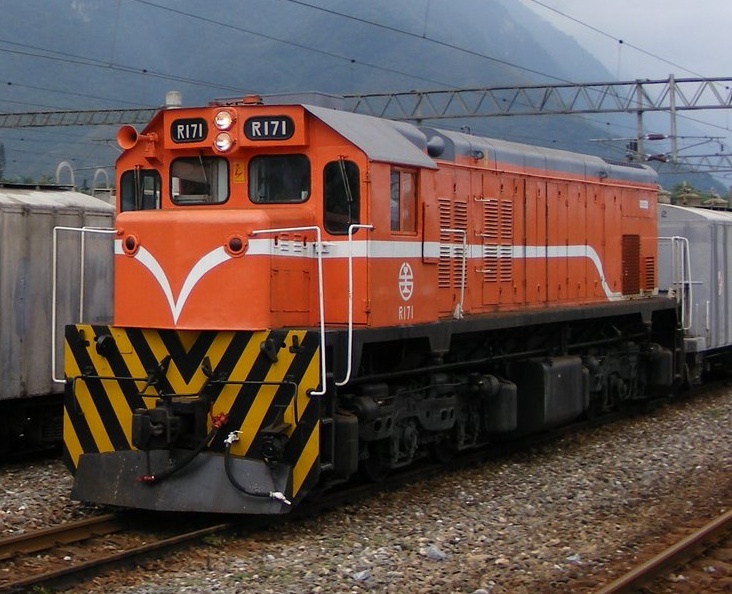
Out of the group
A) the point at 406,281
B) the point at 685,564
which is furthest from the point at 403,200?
the point at 685,564

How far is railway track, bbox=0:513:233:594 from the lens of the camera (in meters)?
6.71

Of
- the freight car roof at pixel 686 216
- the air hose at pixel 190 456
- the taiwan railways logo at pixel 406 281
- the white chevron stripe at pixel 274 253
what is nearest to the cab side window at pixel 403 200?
the white chevron stripe at pixel 274 253

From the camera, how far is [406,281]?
9.01 m

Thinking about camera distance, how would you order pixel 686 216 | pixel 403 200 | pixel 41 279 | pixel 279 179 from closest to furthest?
pixel 279 179 < pixel 403 200 < pixel 41 279 < pixel 686 216

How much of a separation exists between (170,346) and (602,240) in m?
7.07

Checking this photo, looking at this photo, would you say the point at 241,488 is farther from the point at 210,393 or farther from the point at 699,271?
the point at 699,271

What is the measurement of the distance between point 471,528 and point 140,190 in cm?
389

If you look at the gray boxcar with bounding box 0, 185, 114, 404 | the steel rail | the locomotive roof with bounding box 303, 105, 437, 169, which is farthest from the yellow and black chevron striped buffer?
the gray boxcar with bounding box 0, 185, 114, 404

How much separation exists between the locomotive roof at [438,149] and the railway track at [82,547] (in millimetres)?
3198

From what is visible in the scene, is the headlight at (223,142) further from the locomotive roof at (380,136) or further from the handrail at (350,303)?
the handrail at (350,303)

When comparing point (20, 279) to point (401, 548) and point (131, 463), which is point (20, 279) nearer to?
point (131, 463)

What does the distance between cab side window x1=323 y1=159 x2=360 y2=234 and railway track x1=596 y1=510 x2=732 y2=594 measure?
11.0 ft

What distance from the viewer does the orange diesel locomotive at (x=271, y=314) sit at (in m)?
7.93

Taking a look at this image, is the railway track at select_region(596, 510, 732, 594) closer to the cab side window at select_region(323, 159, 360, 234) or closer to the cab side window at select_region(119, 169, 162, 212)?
the cab side window at select_region(323, 159, 360, 234)
